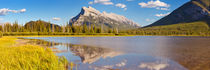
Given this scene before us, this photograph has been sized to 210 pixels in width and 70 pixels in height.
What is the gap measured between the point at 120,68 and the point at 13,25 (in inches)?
7191

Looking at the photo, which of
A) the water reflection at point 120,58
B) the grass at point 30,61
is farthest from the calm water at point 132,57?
the grass at point 30,61

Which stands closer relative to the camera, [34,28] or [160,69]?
[160,69]

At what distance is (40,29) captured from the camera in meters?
152

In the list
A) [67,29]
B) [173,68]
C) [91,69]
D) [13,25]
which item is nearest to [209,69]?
[173,68]

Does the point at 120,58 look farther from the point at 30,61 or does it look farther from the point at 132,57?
the point at 30,61

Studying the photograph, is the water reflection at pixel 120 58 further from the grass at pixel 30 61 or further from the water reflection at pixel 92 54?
the grass at pixel 30 61

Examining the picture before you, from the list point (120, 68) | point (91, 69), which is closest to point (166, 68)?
point (120, 68)

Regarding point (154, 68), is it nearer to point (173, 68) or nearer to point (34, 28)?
point (173, 68)

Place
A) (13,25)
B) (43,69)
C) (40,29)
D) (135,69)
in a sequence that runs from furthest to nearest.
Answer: (13,25), (40,29), (135,69), (43,69)

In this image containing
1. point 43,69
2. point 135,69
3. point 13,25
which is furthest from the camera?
point 13,25

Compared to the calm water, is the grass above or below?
above

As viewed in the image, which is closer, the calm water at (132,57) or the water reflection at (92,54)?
the calm water at (132,57)

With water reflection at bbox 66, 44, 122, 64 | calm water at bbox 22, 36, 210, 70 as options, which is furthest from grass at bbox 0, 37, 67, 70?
water reflection at bbox 66, 44, 122, 64

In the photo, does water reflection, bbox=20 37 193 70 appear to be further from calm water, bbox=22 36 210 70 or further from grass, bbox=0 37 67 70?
grass, bbox=0 37 67 70
